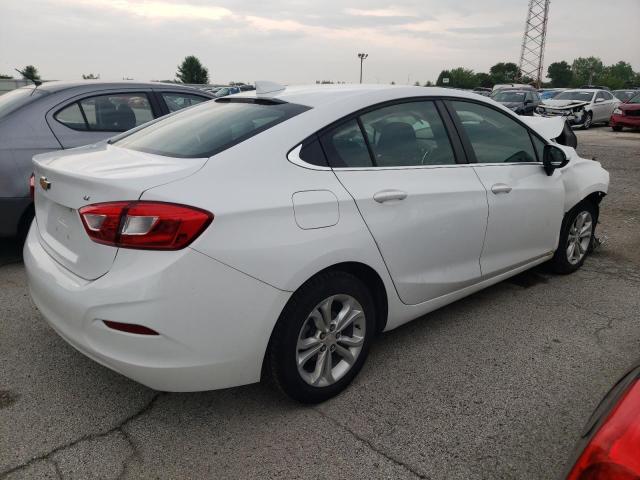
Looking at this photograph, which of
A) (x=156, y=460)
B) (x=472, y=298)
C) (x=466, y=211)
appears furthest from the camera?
(x=472, y=298)

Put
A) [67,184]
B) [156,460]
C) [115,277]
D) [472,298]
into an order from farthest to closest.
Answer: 1. [472,298]
2. [67,184]
3. [156,460]
4. [115,277]

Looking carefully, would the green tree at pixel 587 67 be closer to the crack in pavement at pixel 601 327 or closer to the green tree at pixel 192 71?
the green tree at pixel 192 71

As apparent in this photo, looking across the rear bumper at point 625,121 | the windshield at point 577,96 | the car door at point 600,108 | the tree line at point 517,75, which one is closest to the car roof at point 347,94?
the rear bumper at point 625,121

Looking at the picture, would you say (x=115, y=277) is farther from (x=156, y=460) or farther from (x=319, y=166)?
(x=319, y=166)

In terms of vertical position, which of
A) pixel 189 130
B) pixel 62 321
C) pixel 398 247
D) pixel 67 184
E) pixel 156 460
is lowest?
pixel 156 460

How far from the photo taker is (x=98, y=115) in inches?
184

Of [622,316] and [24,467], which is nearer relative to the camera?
[24,467]

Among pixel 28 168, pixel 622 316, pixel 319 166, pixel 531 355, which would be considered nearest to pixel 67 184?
pixel 319 166

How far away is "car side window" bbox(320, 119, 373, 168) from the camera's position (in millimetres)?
2520

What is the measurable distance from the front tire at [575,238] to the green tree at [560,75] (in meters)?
122

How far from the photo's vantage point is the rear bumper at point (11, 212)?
3.92m

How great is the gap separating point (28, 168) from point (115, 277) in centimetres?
257

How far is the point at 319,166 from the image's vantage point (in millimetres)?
2441

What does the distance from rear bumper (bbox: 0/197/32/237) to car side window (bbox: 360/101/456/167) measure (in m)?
2.85
